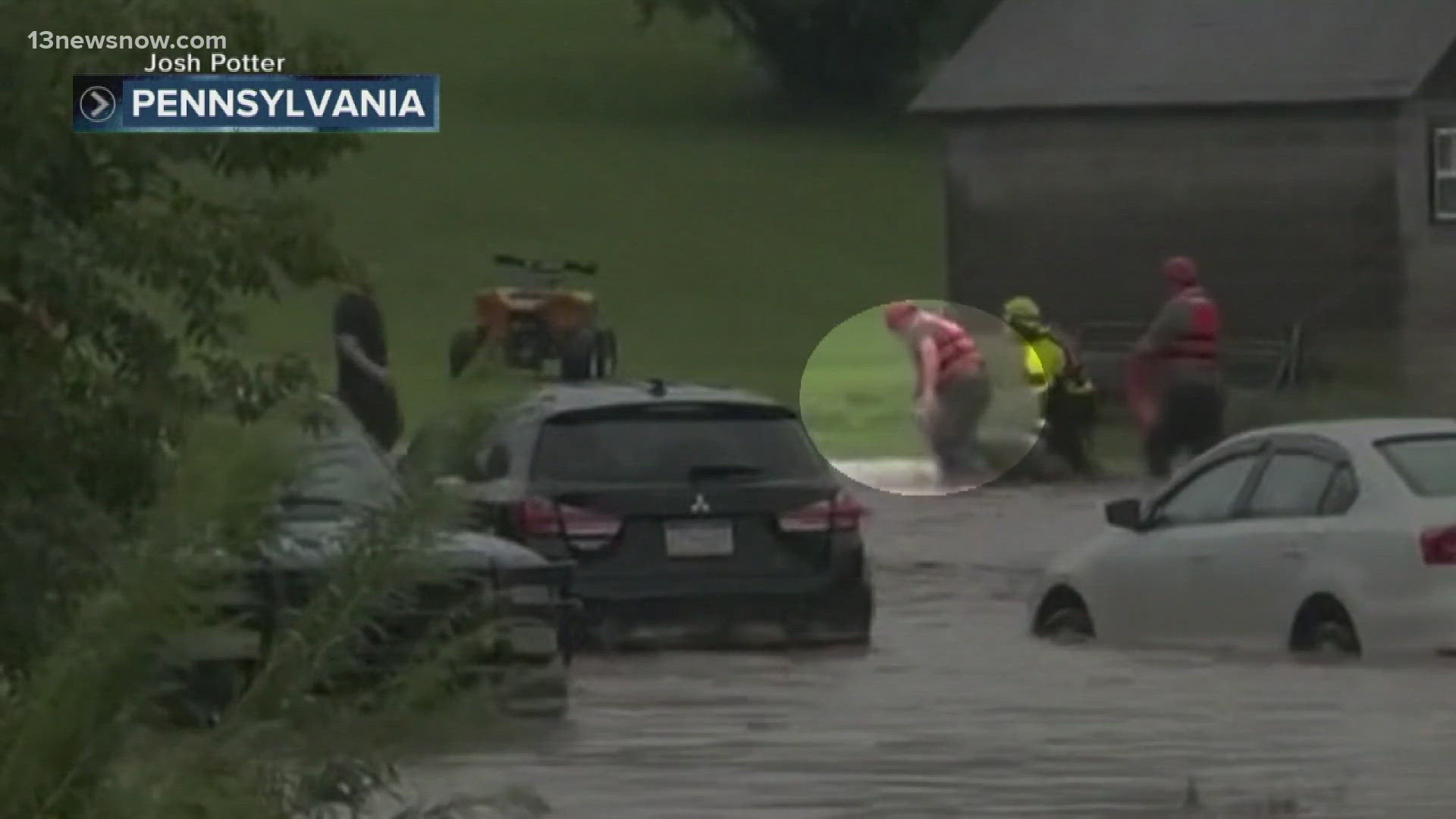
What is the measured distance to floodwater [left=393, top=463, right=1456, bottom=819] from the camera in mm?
14641

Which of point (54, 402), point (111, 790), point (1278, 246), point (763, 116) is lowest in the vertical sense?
point (111, 790)

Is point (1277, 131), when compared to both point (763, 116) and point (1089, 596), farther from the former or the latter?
point (763, 116)

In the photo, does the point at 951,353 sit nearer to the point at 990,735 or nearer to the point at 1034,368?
the point at 1034,368

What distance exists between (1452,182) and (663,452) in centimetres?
3248

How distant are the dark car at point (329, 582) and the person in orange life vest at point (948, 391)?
31.0 meters

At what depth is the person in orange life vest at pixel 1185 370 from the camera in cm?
3131

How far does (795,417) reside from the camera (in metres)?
21.8

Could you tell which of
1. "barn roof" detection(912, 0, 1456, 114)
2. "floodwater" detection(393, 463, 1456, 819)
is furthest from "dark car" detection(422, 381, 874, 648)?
"barn roof" detection(912, 0, 1456, 114)

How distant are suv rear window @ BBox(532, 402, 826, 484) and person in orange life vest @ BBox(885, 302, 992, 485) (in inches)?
639

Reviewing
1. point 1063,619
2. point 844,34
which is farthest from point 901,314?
point 844,34

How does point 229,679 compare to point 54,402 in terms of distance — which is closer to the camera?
point 229,679

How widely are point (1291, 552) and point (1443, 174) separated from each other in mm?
33611

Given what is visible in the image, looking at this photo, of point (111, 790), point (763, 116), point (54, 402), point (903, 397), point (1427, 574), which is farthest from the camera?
point (763, 116)

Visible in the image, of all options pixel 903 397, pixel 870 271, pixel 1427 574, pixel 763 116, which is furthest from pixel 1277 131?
pixel 763 116
